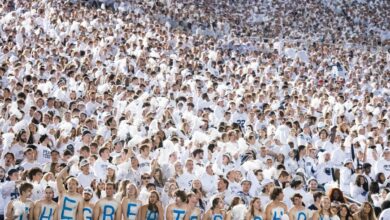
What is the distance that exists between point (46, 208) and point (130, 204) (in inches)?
44.2

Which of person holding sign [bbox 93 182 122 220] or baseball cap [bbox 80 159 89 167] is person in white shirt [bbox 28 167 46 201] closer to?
person holding sign [bbox 93 182 122 220]

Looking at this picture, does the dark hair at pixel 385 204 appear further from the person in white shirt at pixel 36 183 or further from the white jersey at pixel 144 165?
the person in white shirt at pixel 36 183

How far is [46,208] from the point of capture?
932 centimetres

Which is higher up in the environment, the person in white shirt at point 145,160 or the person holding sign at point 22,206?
the person in white shirt at point 145,160

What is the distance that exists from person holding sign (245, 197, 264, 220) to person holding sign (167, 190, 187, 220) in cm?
89

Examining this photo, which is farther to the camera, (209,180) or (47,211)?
(209,180)

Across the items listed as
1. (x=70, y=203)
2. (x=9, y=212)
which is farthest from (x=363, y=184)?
(x=9, y=212)

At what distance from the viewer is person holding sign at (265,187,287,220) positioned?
33.7 feet

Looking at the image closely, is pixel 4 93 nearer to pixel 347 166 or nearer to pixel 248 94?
A: pixel 248 94

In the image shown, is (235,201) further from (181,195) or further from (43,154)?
(43,154)

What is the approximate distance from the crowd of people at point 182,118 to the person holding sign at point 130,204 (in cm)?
2

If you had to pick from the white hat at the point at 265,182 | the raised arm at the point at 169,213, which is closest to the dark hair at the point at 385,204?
the white hat at the point at 265,182

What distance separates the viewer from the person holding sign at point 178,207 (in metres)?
9.84

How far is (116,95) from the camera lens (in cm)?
1645
